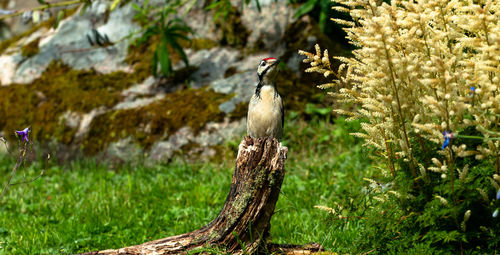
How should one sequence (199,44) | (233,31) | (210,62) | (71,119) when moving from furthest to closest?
1. (199,44)
2. (233,31)
3. (210,62)
4. (71,119)

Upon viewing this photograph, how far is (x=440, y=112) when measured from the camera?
2488 millimetres

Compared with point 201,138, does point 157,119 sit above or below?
above

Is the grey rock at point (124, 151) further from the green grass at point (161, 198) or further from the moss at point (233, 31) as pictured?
the moss at point (233, 31)

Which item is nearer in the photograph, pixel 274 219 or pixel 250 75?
pixel 274 219

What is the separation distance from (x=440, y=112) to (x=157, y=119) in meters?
5.14

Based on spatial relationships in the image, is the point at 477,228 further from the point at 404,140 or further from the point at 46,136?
the point at 46,136

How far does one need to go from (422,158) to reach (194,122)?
4.51 meters

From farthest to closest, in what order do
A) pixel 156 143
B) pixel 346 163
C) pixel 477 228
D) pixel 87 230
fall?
1. pixel 156 143
2. pixel 346 163
3. pixel 87 230
4. pixel 477 228

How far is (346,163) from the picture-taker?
616cm

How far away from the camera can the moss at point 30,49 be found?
28.2 feet

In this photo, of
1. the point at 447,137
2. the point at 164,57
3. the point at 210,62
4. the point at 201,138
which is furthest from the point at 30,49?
the point at 447,137

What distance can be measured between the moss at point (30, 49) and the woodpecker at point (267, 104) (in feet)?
18.4

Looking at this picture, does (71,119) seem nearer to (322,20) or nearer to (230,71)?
(230,71)

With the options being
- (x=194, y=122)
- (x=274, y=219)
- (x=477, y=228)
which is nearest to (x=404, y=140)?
(x=477, y=228)
